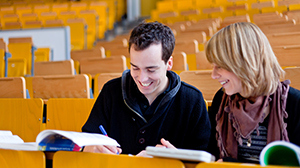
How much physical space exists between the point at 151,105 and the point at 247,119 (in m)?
0.41

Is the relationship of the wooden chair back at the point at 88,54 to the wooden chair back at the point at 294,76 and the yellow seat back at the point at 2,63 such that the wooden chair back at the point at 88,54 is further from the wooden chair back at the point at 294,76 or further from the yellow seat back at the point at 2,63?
the wooden chair back at the point at 294,76


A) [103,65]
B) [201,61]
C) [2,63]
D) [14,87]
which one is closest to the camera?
[14,87]

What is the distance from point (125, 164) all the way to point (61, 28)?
4.57 metres

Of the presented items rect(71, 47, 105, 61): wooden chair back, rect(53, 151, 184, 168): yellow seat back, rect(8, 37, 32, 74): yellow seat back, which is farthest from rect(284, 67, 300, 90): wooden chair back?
rect(8, 37, 32, 74): yellow seat back

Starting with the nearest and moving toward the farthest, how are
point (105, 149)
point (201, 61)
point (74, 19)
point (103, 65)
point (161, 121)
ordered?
point (105, 149) → point (161, 121) → point (201, 61) → point (103, 65) → point (74, 19)

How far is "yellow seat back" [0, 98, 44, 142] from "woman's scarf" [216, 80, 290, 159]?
112 cm

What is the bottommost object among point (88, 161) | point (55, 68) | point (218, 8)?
point (55, 68)

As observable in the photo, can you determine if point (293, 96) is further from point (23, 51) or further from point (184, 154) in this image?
point (23, 51)

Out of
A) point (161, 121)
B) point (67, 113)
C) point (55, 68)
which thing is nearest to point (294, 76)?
point (161, 121)

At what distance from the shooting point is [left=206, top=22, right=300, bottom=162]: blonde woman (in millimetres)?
1162

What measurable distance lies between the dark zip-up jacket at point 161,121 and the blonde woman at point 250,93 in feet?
0.51

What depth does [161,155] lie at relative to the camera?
3.06ft

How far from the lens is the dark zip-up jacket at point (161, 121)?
4.74 feet

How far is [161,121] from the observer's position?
146 centimetres
